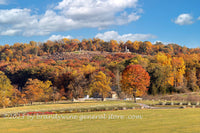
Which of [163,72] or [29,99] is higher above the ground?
[163,72]

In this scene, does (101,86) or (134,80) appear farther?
(101,86)

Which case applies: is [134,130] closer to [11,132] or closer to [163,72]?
[11,132]

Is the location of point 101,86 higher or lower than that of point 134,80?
lower

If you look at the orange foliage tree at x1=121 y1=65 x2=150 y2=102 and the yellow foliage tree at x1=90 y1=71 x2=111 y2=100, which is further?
the yellow foliage tree at x1=90 y1=71 x2=111 y2=100

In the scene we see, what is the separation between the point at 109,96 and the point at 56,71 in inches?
1155

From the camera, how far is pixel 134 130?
75.9 feet

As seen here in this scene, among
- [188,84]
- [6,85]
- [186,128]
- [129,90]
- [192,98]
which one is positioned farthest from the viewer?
[188,84]

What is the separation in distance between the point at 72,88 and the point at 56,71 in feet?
73.6

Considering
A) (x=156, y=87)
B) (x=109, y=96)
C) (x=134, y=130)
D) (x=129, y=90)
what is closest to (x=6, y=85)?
(x=109, y=96)

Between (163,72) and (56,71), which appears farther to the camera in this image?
(56,71)

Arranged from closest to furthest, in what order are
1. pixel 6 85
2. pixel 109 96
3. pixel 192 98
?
pixel 192 98 < pixel 6 85 < pixel 109 96

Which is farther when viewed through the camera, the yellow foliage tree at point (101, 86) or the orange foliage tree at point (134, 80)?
the yellow foliage tree at point (101, 86)

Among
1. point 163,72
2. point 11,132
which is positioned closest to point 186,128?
point 11,132

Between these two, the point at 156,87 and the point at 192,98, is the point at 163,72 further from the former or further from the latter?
the point at 192,98
